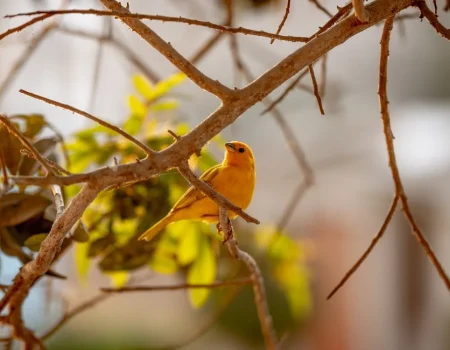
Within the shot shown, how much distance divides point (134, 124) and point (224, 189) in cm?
27

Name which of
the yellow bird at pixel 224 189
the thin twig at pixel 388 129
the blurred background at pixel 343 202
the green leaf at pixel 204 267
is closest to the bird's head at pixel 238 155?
the yellow bird at pixel 224 189

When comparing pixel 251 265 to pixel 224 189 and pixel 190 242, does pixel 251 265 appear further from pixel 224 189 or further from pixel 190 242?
pixel 190 242

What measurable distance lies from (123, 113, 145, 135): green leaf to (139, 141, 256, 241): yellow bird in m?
0.22

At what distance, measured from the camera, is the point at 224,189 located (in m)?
0.50

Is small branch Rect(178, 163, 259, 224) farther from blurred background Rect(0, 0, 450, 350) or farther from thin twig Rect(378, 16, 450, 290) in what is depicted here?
blurred background Rect(0, 0, 450, 350)

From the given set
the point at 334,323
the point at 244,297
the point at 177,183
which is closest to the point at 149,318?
the point at 244,297

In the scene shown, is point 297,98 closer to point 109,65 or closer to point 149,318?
point 109,65

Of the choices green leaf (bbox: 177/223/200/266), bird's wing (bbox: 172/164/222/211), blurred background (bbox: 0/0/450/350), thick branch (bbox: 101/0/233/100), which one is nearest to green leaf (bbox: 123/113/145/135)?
green leaf (bbox: 177/223/200/266)

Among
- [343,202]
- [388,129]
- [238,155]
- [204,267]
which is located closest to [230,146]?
[238,155]

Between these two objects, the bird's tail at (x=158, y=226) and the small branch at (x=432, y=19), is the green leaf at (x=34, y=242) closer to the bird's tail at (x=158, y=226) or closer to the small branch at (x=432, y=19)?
the bird's tail at (x=158, y=226)

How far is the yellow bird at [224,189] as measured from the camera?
19.2 inches

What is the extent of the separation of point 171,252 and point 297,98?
872 mm

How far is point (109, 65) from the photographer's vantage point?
5.05 ft

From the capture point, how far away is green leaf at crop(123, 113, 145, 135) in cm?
74
